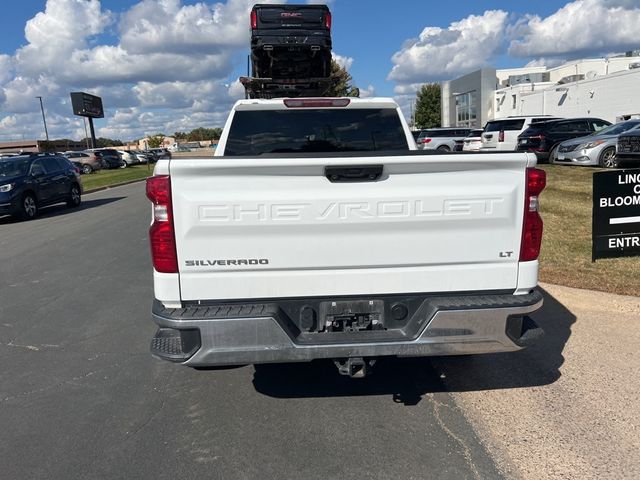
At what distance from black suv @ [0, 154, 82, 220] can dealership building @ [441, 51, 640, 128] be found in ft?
98.9

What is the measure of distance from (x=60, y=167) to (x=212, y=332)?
609 inches

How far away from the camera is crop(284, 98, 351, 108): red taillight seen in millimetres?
4430

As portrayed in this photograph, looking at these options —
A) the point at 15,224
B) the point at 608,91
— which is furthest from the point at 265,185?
the point at 608,91

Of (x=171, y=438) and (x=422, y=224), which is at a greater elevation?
(x=422, y=224)

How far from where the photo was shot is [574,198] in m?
11.4

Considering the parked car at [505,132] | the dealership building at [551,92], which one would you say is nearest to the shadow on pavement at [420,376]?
the parked car at [505,132]

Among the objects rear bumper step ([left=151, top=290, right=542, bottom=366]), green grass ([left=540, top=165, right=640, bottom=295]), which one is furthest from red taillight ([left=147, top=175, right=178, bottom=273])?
green grass ([left=540, top=165, right=640, bottom=295])

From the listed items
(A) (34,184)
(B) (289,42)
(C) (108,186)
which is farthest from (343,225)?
(C) (108,186)

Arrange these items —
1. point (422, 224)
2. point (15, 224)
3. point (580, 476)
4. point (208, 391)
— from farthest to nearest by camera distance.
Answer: point (15, 224) → point (208, 391) → point (422, 224) → point (580, 476)

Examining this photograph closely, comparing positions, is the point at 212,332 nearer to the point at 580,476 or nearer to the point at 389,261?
the point at 389,261

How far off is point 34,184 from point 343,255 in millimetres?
14207

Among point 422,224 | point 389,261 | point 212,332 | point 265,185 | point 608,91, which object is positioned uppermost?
point 608,91

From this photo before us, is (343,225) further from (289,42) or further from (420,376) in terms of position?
(289,42)

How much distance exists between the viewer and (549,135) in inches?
727
